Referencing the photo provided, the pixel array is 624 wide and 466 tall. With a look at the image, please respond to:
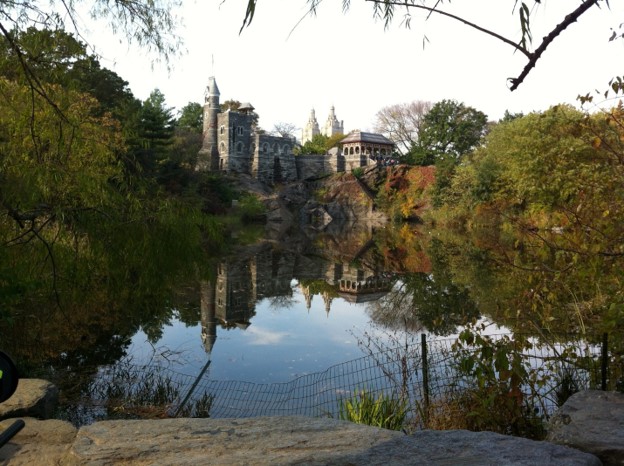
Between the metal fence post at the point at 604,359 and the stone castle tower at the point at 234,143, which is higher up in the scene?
the stone castle tower at the point at 234,143

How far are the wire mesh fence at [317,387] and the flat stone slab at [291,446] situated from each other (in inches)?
70.3

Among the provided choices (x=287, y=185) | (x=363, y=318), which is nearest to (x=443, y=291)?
(x=363, y=318)

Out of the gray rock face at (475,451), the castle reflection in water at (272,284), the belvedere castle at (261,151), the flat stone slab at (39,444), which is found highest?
the belvedere castle at (261,151)

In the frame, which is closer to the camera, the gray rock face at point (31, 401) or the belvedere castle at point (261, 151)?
the gray rock face at point (31, 401)

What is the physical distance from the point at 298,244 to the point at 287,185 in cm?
2232

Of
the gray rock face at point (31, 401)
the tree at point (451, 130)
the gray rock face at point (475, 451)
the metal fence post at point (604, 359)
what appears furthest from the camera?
the tree at point (451, 130)

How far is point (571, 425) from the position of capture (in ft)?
11.4

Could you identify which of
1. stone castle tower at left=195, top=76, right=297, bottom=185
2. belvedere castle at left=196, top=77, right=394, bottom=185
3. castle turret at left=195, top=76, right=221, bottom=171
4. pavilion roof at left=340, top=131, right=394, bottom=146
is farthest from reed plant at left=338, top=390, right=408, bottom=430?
pavilion roof at left=340, top=131, right=394, bottom=146

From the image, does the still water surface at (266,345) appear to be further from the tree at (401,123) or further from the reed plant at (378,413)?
the tree at (401,123)

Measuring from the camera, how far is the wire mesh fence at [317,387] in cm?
524

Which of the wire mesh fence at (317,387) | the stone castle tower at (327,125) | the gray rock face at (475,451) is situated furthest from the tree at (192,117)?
the gray rock face at (475,451)

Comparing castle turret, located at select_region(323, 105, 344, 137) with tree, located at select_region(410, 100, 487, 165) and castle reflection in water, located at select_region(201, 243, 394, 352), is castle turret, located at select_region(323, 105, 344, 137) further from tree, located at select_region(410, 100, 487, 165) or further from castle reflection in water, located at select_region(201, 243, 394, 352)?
castle reflection in water, located at select_region(201, 243, 394, 352)

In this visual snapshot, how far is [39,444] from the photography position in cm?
352

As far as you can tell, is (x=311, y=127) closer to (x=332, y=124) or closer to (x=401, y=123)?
(x=332, y=124)
